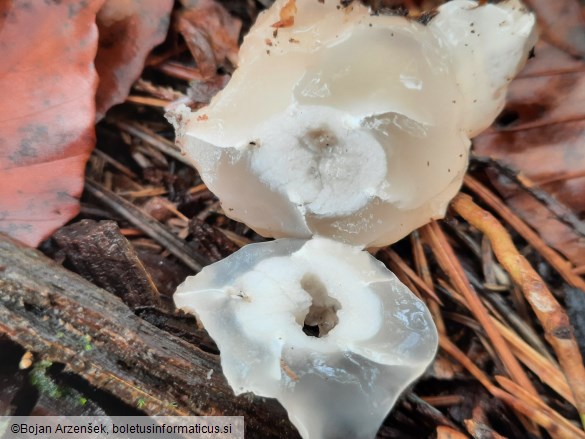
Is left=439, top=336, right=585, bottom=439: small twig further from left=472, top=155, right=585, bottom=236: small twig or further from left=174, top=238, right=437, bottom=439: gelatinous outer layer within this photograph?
left=472, top=155, right=585, bottom=236: small twig

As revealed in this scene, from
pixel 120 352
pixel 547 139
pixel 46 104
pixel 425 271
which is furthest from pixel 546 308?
pixel 46 104

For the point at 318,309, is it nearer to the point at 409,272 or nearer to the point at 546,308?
the point at 409,272

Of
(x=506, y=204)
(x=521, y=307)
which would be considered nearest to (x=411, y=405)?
(x=521, y=307)

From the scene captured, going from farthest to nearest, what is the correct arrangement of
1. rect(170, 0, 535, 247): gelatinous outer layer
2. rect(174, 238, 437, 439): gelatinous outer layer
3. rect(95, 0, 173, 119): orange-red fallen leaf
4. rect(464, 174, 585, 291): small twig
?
rect(95, 0, 173, 119): orange-red fallen leaf, rect(464, 174, 585, 291): small twig, rect(170, 0, 535, 247): gelatinous outer layer, rect(174, 238, 437, 439): gelatinous outer layer

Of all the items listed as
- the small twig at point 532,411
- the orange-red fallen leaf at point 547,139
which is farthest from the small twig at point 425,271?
the orange-red fallen leaf at point 547,139

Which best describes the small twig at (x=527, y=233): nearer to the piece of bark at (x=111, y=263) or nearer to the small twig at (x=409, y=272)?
the small twig at (x=409, y=272)

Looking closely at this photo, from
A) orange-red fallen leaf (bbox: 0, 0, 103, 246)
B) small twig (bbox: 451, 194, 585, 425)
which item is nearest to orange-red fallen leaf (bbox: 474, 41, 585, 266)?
small twig (bbox: 451, 194, 585, 425)
